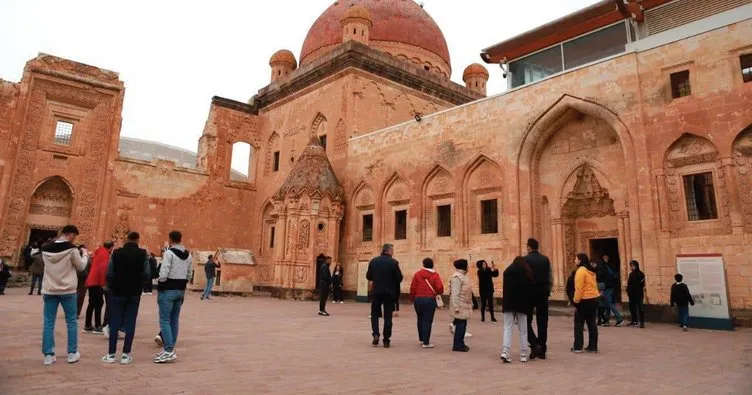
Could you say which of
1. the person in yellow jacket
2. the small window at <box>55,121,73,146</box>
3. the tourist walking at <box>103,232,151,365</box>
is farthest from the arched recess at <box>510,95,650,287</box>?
the small window at <box>55,121,73,146</box>

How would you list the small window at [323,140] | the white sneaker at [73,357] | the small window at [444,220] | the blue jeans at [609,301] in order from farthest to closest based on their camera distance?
the small window at [323,140] < the small window at [444,220] < the blue jeans at [609,301] < the white sneaker at [73,357]

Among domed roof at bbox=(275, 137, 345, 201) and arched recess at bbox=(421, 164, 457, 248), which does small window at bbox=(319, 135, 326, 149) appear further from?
arched recess at bbox=(421, 164, 457, 248)

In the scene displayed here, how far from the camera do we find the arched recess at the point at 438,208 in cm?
1694

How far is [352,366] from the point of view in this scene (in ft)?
16.7

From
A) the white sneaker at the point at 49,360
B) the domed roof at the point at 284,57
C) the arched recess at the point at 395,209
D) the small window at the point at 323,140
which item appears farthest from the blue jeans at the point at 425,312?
the domed roof at the point at 284,57

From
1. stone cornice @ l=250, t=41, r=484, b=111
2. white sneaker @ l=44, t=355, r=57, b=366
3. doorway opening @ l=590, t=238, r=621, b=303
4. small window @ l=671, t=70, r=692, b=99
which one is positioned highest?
stone cornice @ l=250, t=41, r=484, b=111

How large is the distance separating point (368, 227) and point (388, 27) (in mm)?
12110

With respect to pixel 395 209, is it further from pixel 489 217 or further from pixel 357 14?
pixel 357 14

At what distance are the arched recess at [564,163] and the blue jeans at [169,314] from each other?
37.1 feet

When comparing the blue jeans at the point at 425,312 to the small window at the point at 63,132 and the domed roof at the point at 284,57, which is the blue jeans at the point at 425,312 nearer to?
the small window at the point at 63,132

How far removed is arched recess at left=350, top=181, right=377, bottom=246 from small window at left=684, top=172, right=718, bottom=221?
11.1 metres

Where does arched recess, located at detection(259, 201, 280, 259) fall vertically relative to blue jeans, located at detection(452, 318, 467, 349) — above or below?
above

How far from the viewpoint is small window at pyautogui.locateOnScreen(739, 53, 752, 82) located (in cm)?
1110

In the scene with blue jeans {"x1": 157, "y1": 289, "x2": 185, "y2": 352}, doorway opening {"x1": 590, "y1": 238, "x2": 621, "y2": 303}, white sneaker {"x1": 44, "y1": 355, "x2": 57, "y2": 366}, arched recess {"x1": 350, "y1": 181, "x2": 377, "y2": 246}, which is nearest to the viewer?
white sneaker {"x1": 44, "y1": 355, "x2": 57, "y2": 366}
